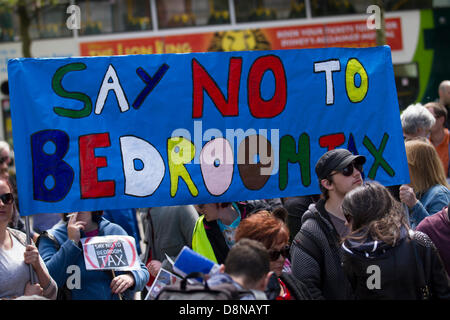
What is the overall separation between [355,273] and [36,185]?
1881 millimetres

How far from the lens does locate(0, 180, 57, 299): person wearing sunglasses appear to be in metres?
3.74

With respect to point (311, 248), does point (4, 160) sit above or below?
above

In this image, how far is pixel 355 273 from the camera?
3.43 m

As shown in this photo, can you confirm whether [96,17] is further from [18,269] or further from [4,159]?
[18,269]

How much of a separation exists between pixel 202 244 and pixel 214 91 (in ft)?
3.19

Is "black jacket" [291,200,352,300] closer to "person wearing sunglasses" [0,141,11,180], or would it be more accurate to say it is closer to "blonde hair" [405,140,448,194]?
"blonde hair" [405,140,448,194]

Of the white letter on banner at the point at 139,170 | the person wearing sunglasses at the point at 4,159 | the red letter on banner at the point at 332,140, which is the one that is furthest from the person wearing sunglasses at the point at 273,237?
the person wearing sunglasses at the point at 4,159

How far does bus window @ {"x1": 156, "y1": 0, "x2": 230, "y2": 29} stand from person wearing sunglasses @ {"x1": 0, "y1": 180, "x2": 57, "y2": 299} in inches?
641

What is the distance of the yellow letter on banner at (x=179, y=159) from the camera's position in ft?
13.8

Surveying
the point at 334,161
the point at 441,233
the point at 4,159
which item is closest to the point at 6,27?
the point at 4,159

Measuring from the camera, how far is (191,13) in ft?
65.5
